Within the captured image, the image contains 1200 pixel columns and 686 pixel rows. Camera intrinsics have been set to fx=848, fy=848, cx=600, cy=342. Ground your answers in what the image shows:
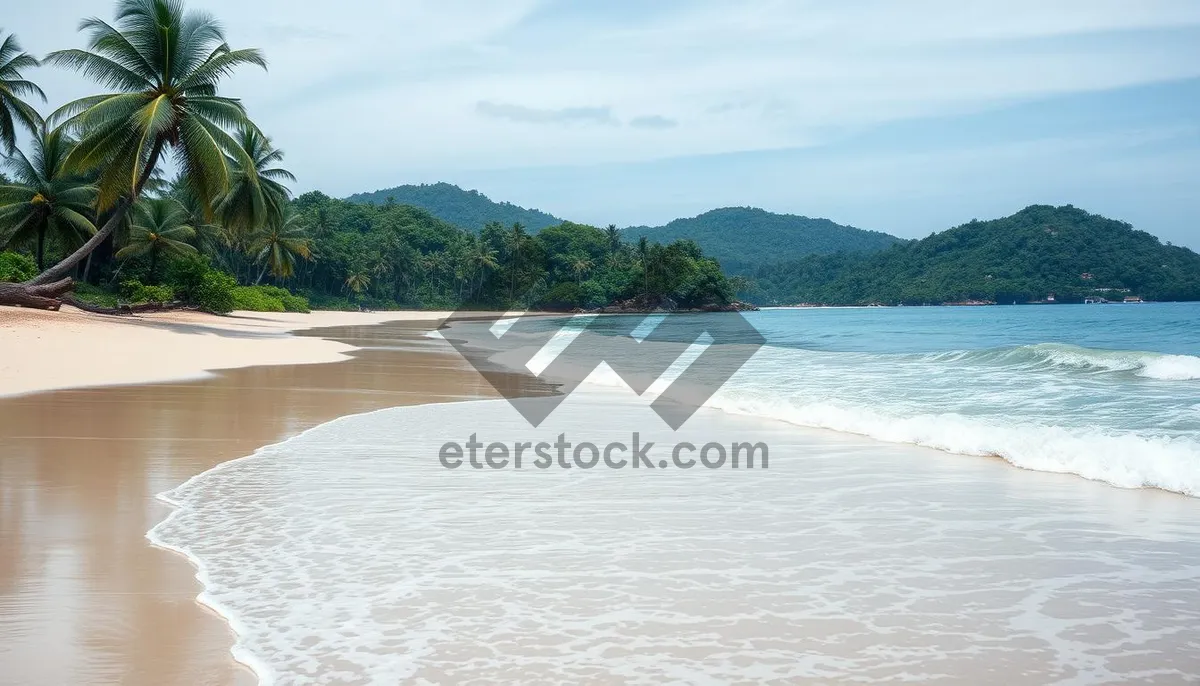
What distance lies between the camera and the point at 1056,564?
4980 millimetres

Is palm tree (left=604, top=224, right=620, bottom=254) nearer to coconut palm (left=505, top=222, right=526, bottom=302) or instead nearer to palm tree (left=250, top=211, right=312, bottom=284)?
coconut palm (left=505, top=222, right=526, bottom=302)

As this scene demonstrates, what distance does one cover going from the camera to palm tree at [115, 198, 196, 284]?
119 ft

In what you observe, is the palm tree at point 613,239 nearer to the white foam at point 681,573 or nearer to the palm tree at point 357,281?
the palm tree at point 357,281

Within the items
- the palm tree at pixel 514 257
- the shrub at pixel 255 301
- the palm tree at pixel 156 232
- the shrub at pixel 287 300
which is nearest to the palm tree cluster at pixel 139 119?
the palm tree at pixel 156 232

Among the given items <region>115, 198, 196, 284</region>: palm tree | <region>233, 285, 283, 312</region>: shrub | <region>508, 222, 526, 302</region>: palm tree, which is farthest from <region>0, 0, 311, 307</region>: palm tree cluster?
<region>508, 222, 526, 302</region>: palm tree

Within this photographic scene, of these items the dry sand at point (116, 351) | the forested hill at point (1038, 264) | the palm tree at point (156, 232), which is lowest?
the dry sand at point (116, 351)

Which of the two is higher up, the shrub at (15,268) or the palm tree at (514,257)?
the palm tree at (514,257)

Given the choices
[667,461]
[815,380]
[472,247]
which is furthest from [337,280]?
[667,461]

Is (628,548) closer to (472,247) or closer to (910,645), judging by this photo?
(910,645)

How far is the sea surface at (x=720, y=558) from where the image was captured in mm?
3559

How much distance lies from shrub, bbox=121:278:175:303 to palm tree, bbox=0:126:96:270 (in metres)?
2.77

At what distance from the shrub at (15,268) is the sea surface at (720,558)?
876 inches

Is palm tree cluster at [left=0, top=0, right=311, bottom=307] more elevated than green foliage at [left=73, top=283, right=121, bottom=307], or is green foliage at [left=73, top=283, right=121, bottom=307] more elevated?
palm tree cluster at [left=0, top=0, right=311, bottom=307]

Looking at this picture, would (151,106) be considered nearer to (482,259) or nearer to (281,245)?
(281,245)
